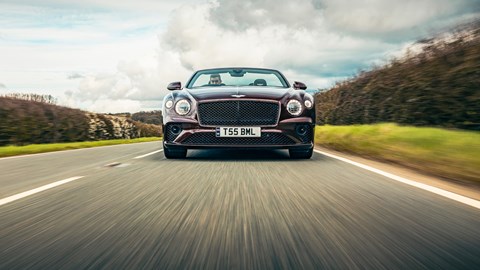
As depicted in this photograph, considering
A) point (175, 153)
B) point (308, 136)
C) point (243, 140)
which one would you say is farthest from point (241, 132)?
point (175, 153)

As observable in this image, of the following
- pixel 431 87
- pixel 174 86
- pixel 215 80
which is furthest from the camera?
pixel 431 87

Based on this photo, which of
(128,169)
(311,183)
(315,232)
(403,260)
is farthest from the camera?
(128,169)

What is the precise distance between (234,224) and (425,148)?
5934 millimetres

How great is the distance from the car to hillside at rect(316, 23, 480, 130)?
275 centimetres

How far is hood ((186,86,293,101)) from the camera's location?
27.1ft

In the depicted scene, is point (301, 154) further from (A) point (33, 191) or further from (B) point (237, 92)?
(A) point (33, 191)

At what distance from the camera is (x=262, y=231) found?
3291 mm

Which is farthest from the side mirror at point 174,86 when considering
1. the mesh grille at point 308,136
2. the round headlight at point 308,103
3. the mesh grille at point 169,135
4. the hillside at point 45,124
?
the hillside at point 45,124

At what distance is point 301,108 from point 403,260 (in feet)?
18.9

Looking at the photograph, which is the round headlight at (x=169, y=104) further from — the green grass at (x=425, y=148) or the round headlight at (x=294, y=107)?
the green grass at (x=425, y=148)

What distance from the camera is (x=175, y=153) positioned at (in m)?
8.47

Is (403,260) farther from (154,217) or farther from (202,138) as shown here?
A: (202,138)

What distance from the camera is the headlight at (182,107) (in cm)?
825

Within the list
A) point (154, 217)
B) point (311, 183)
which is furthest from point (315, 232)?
point (311, 183)
